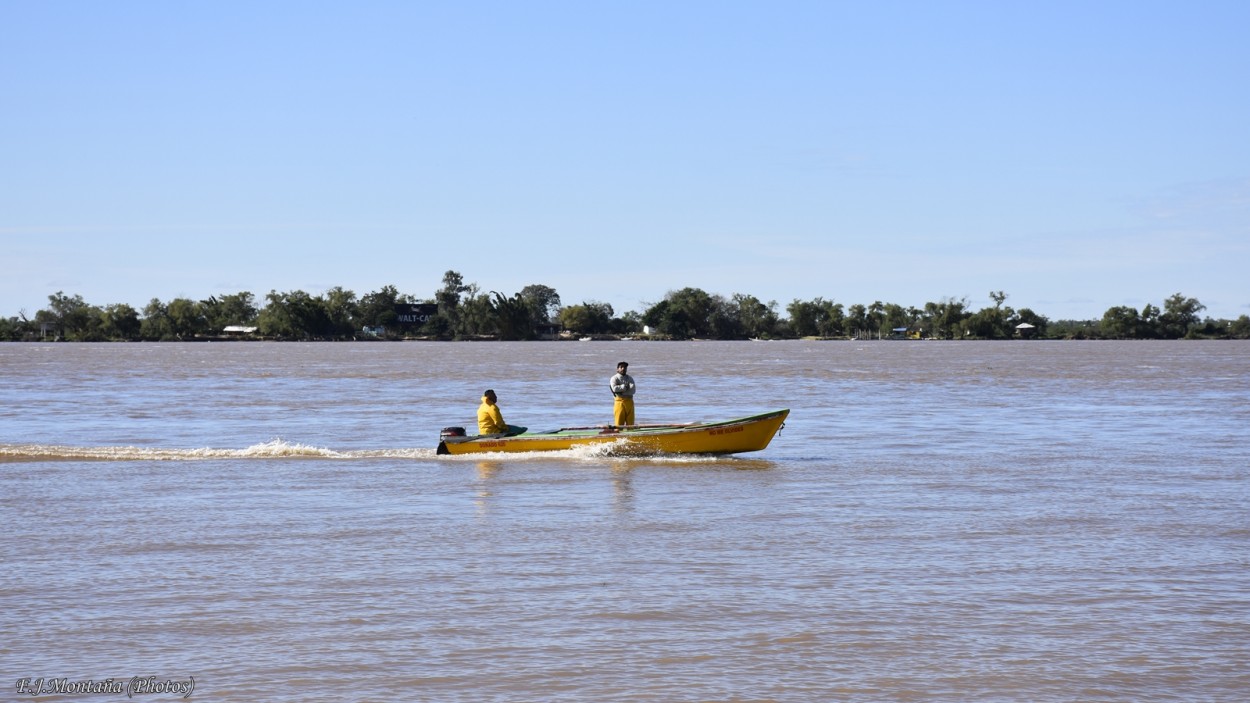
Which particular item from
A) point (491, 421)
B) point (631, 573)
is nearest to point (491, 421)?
point (491, 421)

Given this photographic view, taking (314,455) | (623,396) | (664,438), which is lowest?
(314,455)

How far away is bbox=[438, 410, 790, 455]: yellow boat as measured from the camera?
24.1 metres

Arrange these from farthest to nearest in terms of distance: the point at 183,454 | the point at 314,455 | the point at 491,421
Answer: the point at 183,454, the point at 314,455, the point at 491,421

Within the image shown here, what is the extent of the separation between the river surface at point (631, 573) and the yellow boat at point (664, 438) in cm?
35

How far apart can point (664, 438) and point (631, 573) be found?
12.0 meters

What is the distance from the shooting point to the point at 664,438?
79.5 ft

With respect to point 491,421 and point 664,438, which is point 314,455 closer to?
→ point 491,421

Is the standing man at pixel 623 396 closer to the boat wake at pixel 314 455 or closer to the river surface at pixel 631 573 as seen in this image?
the boat wake at pixel 314 455

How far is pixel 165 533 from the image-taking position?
14844 millimetres

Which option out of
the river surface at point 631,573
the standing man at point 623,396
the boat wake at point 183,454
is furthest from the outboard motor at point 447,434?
the standing man at point 623,396

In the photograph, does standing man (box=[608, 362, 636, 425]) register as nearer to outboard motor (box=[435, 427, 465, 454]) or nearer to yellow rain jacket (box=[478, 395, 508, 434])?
yellow rain jacket (box=[478, 395, 508, 434])

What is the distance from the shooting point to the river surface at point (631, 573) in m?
9.00

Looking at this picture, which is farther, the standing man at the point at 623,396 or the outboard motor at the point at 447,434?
the outboard motor at the point at 447,434

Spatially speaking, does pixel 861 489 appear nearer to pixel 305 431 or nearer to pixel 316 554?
pixel 316 554
